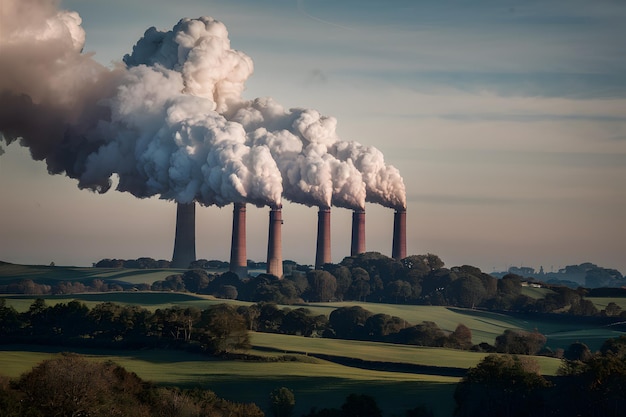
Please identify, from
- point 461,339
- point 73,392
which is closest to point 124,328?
point 461,339

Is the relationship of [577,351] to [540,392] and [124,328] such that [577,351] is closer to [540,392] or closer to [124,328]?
[124,328]

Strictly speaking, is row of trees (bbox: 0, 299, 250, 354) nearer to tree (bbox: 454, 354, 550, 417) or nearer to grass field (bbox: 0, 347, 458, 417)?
grass field (bbox: 0, 347, 458, 417)

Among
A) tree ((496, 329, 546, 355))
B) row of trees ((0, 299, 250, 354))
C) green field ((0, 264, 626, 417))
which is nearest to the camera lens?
green field ((0, 264, 626, 417))

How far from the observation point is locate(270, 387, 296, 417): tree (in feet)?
306

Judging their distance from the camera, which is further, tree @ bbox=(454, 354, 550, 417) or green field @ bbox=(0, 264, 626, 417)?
green field @ bbox=(0, 264, 626, 417)

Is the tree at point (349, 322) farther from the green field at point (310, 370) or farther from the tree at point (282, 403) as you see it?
the tree at point (282, 403)

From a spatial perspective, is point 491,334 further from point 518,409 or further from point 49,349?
point 518,409

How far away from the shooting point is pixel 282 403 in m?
93.9

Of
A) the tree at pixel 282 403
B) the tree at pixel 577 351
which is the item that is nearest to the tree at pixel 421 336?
the tree at pixel 577 351

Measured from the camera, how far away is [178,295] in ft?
624

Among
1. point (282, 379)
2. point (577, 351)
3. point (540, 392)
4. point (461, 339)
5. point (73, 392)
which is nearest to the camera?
point (73, 392)

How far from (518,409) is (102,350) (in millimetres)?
49142

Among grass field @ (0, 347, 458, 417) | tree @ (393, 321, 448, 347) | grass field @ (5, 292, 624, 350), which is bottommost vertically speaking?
grass field @ (0, 347, 458, 417)

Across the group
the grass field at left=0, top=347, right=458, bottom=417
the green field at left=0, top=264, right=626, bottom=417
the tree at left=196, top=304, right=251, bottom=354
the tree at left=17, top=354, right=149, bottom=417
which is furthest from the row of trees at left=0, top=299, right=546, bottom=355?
the tree at left=17, top=354, right=149, bottom=417
